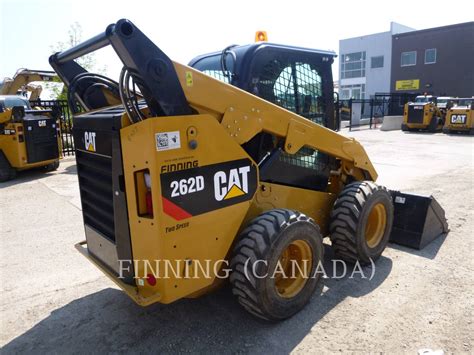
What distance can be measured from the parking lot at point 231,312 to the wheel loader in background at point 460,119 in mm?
15370

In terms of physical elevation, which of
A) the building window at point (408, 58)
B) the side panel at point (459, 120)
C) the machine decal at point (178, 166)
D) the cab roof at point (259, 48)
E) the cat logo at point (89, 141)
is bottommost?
the side panel at point (459, 120)

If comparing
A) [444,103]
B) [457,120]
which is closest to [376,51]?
[444,103]

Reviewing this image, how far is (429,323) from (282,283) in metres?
1.20

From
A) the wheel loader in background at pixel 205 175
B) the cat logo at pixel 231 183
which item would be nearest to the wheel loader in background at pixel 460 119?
the wheel loader in background at pixel 205 175

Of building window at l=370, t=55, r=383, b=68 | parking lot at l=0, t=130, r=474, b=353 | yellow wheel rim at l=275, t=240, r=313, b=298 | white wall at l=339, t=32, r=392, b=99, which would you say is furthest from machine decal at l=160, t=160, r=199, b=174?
building window at l=370, t=55, r=383, b=68

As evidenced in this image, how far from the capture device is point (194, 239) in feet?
8.65

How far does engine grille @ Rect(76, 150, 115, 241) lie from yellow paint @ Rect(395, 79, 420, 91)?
35.2 m

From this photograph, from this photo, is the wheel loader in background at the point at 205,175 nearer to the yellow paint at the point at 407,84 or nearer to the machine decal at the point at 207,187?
the machine decal at the point at 207,187

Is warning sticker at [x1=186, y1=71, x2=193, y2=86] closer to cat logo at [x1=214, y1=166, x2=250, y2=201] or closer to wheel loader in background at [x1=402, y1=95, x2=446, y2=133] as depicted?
cat logo at [x1=214, y1=166, x2=250, y2=201]

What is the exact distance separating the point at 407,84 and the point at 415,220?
109 ft

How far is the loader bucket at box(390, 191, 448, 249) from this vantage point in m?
4.51

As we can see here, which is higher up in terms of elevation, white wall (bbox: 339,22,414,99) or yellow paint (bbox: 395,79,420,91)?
white wall (bbox: 339,22,414,99)

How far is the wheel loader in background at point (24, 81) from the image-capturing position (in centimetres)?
1467

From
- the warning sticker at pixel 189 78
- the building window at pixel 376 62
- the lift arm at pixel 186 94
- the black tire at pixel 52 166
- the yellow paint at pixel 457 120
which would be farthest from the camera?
the building window at pixel 376 62
